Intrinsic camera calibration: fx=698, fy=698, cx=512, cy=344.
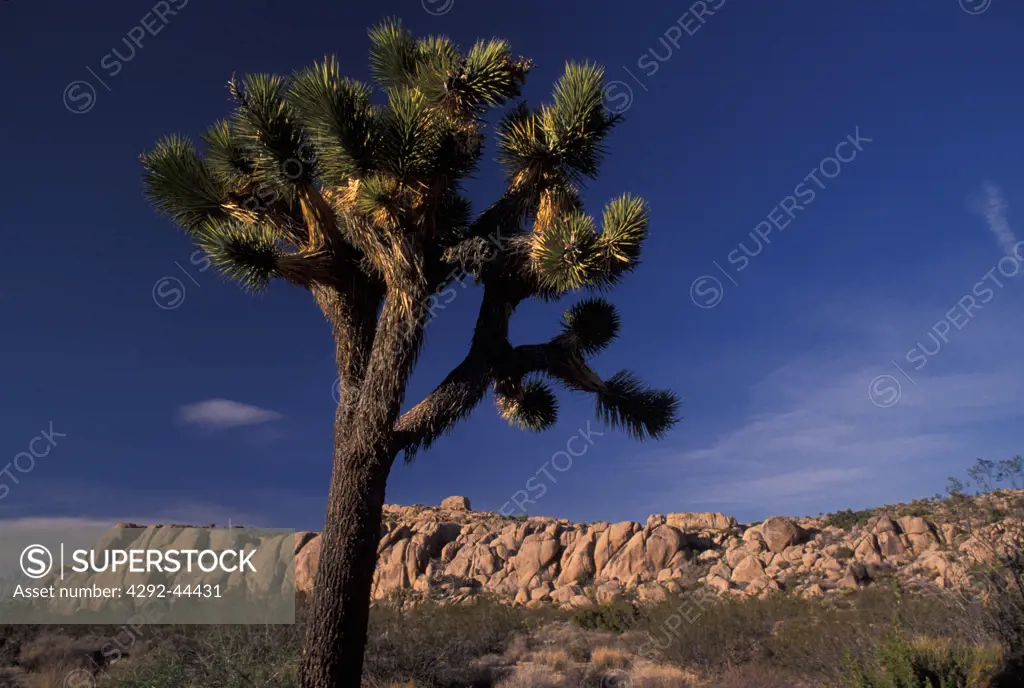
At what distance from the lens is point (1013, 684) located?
834 cm

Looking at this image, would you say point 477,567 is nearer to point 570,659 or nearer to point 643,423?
point 570,659

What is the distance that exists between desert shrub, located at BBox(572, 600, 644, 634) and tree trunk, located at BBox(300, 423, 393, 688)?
12.3 m

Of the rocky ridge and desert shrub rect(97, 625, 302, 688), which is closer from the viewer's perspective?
desert shrub rect(97, 625, 302, 688)

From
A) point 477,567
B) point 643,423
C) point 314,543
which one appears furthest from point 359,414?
point 314,543

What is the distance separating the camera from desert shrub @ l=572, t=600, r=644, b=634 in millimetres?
18297

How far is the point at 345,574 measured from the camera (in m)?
7.27

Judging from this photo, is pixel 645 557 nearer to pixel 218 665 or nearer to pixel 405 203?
pixel 218 665

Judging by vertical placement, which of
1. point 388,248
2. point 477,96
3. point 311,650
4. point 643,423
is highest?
point 477,96

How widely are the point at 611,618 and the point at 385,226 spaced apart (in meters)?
14.6

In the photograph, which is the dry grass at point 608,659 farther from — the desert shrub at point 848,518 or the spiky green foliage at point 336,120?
the desert shrub at point 848,518

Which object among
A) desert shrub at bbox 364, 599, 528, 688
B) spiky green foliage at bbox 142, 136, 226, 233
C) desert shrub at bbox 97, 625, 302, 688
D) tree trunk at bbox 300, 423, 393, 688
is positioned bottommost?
desert shrub at bbox 364, 599, 528, 688

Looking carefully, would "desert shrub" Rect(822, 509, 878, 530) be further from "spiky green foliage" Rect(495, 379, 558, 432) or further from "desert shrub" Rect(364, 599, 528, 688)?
"spiky green foliage" Rect(495, 379, 558, 432)

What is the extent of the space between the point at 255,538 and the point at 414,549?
977 centimetres

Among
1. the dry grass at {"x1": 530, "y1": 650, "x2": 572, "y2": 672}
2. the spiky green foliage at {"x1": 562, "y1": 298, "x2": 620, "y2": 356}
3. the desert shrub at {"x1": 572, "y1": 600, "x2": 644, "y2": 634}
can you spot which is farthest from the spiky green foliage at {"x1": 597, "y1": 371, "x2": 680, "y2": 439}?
the desert shrub at {"x1": 572, "y1": 600, "x2": 644, "y2": 634}
